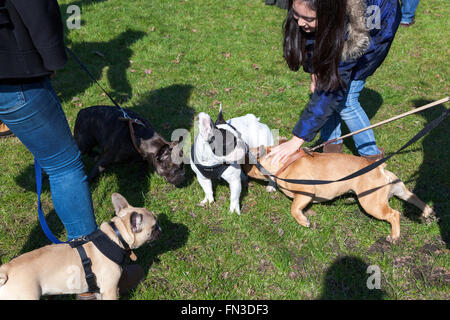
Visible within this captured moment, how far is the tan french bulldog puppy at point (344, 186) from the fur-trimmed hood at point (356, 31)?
1.26 m

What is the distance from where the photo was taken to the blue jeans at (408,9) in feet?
27.2

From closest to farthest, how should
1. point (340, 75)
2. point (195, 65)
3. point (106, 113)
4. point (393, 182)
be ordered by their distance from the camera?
point (340, 75) < point (393, 182) < point (106, 113) < point (195, 65)

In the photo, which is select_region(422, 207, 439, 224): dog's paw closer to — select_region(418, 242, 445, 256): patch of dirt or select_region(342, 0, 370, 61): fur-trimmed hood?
select_region(418, 242, 445, 256): patch of dirt

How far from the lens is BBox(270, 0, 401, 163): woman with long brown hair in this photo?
2582 millimetres

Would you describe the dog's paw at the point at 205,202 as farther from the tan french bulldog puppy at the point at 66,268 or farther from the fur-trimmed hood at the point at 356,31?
the fur-trimmed hood at the point at 356,31

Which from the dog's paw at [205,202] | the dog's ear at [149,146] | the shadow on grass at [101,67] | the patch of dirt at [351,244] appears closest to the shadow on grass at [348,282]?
the patch of dirt at [351,244]

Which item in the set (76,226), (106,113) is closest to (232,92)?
(106,113)

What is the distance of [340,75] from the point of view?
10.0ft

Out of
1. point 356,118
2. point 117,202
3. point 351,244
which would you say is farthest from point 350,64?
point 117,202

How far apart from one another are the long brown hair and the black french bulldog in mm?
1858

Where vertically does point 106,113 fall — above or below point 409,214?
above

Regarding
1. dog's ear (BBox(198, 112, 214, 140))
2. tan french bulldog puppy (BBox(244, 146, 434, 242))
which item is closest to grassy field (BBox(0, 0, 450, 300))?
tan french bulldog puppy (BBox(244, 146, 434, 242))

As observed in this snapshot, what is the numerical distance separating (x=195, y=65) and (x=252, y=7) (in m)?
3.79
